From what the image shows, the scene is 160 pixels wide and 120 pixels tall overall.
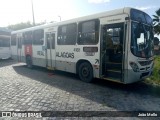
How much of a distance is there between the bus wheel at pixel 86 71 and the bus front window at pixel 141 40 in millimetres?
2353

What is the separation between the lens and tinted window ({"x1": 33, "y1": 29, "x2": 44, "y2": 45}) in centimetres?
1203

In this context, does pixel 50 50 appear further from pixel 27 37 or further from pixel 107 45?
pixel 107 45

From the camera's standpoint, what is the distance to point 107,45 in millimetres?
7879

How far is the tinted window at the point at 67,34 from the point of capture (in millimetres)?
9422

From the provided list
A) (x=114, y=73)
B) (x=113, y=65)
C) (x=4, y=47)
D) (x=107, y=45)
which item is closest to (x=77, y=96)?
(x=114, y=73)

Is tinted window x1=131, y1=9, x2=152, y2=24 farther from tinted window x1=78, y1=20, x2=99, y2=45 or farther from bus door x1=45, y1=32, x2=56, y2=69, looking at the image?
bus door x1=45, y1=32, x2=56, y2=69

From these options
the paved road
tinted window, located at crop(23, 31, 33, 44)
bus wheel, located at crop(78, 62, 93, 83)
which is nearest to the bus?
bus wheel, located at crop(78, 62, 93, 83)

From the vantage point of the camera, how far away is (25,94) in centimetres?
720

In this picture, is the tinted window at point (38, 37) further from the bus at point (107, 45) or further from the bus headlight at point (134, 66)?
the bus headlight at point (134, 66)

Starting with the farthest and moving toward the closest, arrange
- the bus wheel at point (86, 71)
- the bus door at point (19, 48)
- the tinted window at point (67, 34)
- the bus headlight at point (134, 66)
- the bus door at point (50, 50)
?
the bus door at point (19, 48) → the bus door at point (50, 50) → the tinted window at point (67, 34) → the bus wheel at point (86, 71) → the bus headlight at point (134, 66)

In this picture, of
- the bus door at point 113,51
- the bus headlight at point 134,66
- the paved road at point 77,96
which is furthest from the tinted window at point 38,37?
the bus headlight at point 134,66

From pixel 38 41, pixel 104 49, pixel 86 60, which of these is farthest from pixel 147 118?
pixel 38 41

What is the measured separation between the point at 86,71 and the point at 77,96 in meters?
2.29

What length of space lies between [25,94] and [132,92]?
4.25 meters
